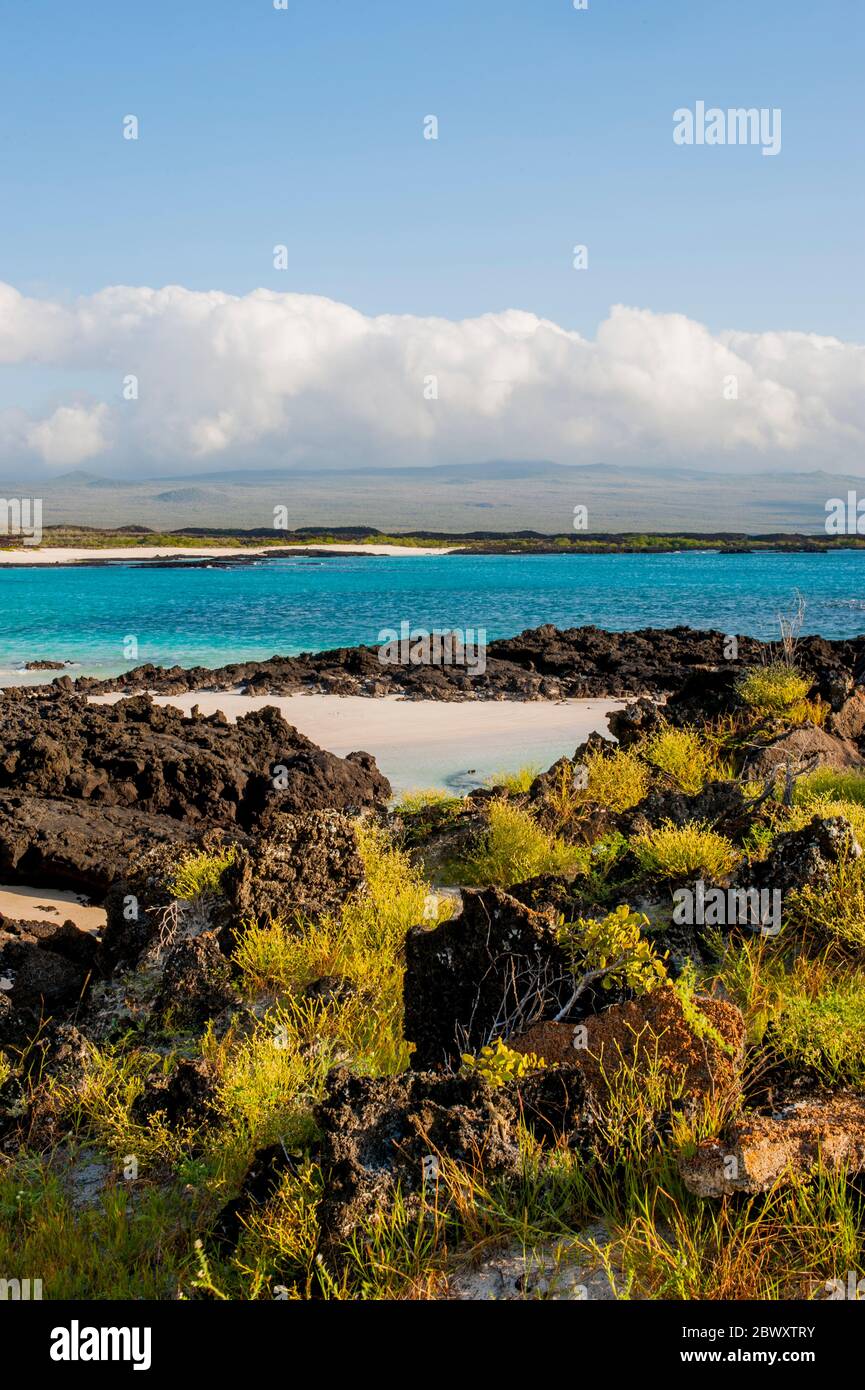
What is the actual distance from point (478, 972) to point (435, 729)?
13318mm

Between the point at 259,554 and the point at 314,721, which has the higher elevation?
the point at 259,554

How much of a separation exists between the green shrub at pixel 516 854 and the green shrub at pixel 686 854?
761 mm

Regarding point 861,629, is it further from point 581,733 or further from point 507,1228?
point 507,1228

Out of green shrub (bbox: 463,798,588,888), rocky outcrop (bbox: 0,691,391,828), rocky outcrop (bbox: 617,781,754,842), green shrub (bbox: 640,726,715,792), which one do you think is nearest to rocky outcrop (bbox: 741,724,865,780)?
green shrub (bbox: 640,726,715,792)

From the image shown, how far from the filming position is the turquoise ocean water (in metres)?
36.2

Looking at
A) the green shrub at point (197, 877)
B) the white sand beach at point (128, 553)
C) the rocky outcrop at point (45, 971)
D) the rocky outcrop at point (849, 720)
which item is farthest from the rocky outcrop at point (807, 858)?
the white sand beach at point (128, 553)

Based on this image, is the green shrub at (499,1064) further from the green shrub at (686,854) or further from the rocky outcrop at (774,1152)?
the green shrub at (686,854)

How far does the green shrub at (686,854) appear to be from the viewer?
22.0 feet

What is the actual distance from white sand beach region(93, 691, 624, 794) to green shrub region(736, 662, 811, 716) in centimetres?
273

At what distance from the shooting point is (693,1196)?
3.65m

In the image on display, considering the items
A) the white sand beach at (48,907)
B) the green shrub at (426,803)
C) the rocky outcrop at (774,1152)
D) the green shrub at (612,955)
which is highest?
the green shrub at (612,955)

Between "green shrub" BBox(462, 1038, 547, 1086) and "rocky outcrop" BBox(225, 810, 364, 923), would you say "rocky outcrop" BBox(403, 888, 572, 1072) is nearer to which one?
"green shrub" BBox(462, 1038, 547, 1086)
